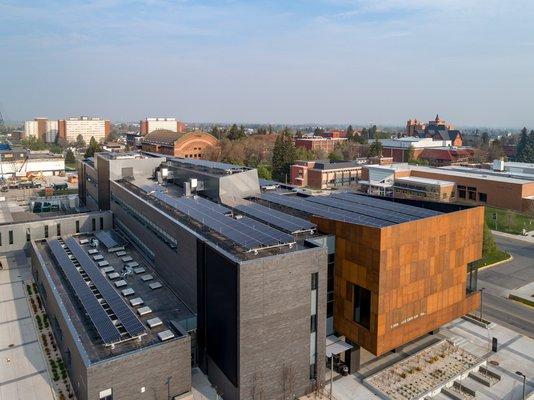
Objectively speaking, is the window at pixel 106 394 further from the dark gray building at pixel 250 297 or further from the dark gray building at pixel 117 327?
the dark gray building at pixel 250 297

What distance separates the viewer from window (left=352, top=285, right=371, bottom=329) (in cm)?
2562

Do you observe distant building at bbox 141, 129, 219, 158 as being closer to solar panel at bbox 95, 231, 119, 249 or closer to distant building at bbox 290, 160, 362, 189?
distant building at bbox 290, 160, 362, 189

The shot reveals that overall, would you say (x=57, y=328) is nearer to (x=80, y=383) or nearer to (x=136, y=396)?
(x=80, y=383)

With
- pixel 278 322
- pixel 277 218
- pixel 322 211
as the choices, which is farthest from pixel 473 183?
pixel 278 322

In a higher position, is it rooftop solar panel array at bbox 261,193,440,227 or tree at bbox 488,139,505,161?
tree at bbox 488,139,505,161

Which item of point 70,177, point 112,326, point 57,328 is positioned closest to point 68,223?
point 57,328

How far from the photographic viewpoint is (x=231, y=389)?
22.9m

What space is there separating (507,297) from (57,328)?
1466 inches

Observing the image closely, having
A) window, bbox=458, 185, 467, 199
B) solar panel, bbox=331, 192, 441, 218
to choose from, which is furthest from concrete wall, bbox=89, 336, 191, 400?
window, bbox=458, 185, 467, 199

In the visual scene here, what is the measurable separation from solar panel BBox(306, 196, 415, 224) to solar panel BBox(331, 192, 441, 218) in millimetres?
905

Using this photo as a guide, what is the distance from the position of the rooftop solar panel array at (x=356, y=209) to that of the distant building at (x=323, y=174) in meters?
60.6

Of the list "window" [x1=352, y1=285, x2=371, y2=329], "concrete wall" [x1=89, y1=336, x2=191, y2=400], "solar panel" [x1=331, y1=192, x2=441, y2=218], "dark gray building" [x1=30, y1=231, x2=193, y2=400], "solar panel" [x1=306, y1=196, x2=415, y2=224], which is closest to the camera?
"concrete wall" [x1=89, y1=336, x2=191, y2=400]

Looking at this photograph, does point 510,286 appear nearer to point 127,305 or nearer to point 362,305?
point 362,305

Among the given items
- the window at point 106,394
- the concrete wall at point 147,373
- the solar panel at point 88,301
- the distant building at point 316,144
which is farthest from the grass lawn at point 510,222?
the distant building at point 316,144
